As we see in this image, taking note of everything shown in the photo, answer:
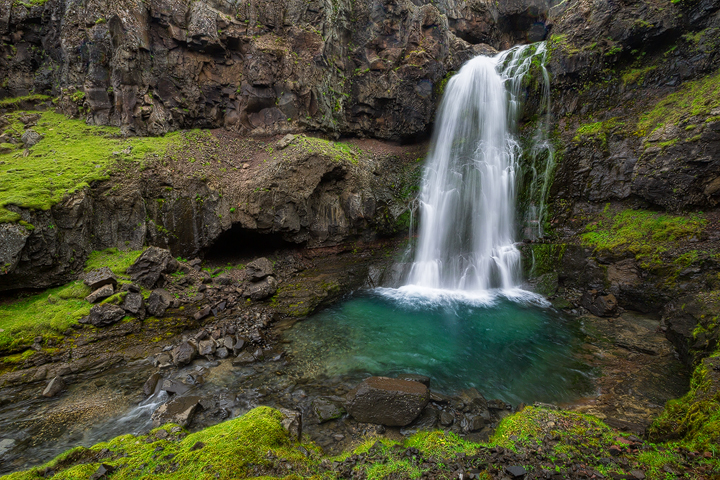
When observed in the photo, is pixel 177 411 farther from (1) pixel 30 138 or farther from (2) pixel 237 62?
(2) pixel 237 62

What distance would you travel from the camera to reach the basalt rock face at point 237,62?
13.4 m

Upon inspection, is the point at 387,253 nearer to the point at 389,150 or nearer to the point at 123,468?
the point at 389,150

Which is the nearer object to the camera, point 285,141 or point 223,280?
point 223,280

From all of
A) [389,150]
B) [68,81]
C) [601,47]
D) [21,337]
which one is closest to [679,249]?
[601,47]

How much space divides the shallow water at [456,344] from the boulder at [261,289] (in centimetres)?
205

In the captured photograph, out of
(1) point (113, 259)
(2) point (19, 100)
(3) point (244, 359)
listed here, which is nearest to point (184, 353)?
(3) point (244, 359)

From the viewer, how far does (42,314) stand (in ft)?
26.1

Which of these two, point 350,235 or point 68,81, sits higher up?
point 68,81

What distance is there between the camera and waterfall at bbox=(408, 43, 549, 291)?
13.9 metres

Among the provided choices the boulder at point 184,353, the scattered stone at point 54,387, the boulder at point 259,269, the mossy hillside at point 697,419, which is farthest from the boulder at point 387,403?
the boulder at point 259,269

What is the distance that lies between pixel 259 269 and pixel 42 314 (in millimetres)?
6293

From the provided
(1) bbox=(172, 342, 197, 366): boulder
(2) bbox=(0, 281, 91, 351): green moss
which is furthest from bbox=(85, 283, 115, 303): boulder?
(1) bbox=(172, 342, 197, 366): boulder

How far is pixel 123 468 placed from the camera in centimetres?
377

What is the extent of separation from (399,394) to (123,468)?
4476 mm
